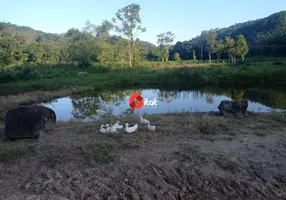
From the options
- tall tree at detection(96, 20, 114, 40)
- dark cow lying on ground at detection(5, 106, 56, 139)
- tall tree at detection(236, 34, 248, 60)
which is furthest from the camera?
tall tree at detection(96, 20, 114, 40)

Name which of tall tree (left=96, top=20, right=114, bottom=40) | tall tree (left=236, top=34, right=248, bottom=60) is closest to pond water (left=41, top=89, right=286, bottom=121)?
tall tree (left=236, top=34, right=248, bottom=60)

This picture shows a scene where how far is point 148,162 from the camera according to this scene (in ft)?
13.6

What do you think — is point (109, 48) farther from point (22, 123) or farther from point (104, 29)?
point (22, 123)

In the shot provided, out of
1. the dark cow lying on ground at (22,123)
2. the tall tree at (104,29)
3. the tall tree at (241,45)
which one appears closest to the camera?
the dark cow lying on ground at (22,123)

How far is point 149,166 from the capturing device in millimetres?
4008

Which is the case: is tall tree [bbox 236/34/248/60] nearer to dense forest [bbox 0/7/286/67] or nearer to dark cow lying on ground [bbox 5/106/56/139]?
dense forest [bbox 0/7/286/67]

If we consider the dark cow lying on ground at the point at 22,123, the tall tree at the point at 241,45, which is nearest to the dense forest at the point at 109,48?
the tall tree at the point at 241,45

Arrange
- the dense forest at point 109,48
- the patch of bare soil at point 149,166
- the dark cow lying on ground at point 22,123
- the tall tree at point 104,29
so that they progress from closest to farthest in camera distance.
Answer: the patch of bare soil at point 149,166 < the dark cow lying on ground at point 22,123 < the dense forest at point 109,48 < the tall tree at point 104,29

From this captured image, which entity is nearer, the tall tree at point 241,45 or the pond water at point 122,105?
the pond water at point 122,105

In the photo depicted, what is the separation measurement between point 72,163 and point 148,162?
1.18 meters

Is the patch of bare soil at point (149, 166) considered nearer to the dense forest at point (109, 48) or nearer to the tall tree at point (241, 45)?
the dense forest at point (109, 48)

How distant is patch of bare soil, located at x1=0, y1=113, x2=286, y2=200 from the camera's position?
11.4 ft

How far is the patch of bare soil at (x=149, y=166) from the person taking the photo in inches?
137

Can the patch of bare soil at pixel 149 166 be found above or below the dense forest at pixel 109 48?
below
